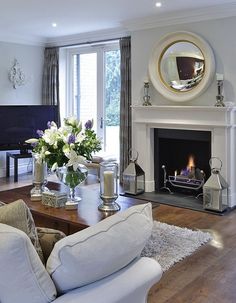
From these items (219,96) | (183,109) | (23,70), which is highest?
(23,70)

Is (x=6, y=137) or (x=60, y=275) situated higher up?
(x=6, y=137)

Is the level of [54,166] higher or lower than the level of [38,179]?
higher

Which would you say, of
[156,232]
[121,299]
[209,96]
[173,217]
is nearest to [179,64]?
[209,96]

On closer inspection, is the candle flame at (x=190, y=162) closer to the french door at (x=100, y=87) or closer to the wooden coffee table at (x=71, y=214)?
the french door at (x=100, y=87)

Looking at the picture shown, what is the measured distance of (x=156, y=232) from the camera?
3961 mm

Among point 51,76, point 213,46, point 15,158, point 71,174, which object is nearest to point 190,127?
point 213,46

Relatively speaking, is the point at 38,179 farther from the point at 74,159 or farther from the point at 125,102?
the point at 125,102

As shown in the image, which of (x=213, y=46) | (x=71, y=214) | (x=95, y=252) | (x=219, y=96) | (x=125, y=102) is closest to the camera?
(x=95, y=252)

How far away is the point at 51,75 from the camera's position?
7359mm

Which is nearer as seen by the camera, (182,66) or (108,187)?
(108,187)

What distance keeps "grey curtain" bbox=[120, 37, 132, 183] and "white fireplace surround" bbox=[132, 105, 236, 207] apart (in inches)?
12.2

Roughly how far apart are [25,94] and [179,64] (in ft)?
10.5

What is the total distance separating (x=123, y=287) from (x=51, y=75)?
248 inches

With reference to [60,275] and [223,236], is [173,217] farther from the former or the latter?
[60,275]
